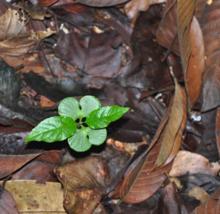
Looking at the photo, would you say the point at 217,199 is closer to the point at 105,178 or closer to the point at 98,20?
the point at 105,178

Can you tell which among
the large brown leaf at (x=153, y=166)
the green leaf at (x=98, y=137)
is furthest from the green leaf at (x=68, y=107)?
the large brown leaf at (x=153, y=166)

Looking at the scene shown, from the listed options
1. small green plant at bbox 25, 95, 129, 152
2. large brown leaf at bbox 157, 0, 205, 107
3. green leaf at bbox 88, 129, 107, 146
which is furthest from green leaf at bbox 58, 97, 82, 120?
large brown leaf at bbox 157, 0, 205, 107

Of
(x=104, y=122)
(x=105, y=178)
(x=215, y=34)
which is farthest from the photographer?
(x=215, y=34)

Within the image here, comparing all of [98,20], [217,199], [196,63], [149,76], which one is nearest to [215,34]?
[196,63]

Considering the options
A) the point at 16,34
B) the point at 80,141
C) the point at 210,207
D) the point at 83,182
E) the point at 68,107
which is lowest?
the point at 210,207

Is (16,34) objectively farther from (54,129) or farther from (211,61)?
(211,61)

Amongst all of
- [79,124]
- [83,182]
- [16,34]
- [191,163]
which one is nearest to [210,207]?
[191,163]
